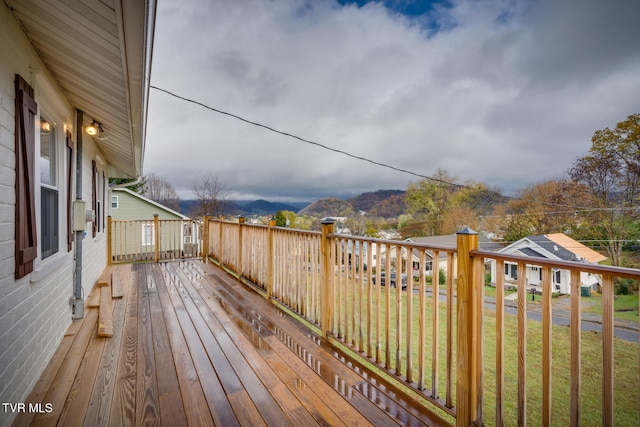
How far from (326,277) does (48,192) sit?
2.77 metres

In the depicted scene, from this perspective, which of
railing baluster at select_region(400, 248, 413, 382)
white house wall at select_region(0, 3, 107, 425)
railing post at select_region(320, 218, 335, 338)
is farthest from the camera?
railing post at select_region(320, 218, 335, 338)

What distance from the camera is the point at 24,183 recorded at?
6.36 ft

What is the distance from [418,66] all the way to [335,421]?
58.7 feet

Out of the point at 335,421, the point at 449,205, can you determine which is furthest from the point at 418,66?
the point at 335,421

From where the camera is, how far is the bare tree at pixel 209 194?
2236cm

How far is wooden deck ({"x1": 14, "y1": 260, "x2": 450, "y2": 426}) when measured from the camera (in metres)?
1.69

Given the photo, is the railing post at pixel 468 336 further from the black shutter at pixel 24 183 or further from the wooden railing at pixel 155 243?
the wooden railing at pixel 155 243

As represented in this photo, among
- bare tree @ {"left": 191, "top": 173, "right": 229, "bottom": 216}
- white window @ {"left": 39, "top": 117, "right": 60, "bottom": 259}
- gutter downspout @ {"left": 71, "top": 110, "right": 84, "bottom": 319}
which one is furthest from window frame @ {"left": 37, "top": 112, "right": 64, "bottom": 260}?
bare tree @ {"left": 191, "top": 173, "right": 229, "bottom": 216}

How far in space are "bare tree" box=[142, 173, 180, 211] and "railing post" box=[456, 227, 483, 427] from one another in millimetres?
32120

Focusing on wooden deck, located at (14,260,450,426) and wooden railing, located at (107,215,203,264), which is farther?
wooden railing, located at (107,215,203,264)

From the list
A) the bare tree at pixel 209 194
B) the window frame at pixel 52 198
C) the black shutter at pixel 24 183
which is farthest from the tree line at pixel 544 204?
the black shutter at pixel 24 183

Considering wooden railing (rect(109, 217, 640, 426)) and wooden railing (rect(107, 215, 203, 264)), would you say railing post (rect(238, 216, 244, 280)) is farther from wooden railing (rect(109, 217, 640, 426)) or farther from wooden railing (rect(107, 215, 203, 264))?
wooden railing (rect(107, 215, 203, 264))

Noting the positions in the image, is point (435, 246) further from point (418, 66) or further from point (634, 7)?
point (634, 7)

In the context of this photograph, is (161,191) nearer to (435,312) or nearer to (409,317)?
(409,317)
